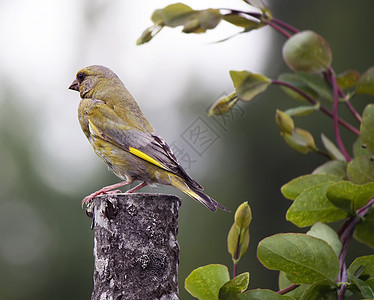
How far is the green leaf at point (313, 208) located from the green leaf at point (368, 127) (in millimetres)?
174

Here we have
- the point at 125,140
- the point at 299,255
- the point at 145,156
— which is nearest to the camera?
the point at 299,255

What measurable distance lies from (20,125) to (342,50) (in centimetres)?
652

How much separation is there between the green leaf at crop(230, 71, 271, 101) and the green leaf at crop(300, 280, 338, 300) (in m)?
0.52

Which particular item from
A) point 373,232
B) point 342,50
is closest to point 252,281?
point 342,50

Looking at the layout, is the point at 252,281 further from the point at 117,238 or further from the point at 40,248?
the point at 117,238

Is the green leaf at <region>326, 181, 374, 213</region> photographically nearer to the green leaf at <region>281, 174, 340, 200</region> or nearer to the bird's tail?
the green leaf at <region>281, 174, 340, 200</region>

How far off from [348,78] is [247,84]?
44 centimetres

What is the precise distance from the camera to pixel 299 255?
3.71ft

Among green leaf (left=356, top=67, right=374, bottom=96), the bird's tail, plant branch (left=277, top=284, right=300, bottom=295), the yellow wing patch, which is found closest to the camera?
plant branch (left=277, top=284, right=300, bottom=295)

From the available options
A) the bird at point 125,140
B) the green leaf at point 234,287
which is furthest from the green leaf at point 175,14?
the bird at point 125,140

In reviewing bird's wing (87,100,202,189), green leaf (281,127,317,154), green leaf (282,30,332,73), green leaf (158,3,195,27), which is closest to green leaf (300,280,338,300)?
green leaf (281,127,317,154)

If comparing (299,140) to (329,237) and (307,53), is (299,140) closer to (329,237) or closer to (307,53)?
(307,53)

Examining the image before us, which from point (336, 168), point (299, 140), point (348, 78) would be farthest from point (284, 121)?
point (348, 78)

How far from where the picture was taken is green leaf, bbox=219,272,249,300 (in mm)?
1147
